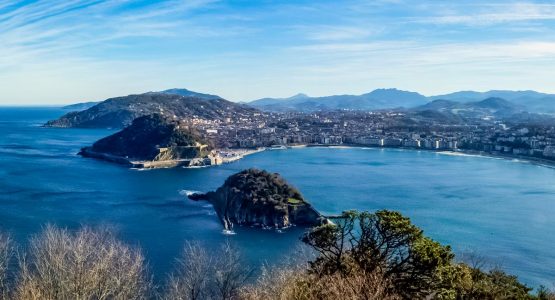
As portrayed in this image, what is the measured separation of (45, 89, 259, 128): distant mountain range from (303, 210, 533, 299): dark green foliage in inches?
2130

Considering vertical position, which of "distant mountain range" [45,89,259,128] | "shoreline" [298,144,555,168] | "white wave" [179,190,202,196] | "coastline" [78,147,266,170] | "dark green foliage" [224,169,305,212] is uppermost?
"distant mountain range" [45,89,259,128]

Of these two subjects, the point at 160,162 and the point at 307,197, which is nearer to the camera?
the point at 307,197

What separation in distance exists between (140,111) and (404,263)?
6139cm

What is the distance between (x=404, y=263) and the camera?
5.60 metres

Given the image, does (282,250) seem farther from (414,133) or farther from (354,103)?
A: (354,103)

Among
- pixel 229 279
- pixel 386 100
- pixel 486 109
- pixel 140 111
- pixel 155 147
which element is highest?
pixel 386 100

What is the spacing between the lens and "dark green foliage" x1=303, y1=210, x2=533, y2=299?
5102 mm

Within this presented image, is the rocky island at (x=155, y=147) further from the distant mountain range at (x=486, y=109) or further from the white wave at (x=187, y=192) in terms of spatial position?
the distant mountain range at (x=486, y=109)

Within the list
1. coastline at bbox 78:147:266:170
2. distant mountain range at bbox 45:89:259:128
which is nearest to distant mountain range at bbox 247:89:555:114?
distant mountain range at bbox 45:89:259:128

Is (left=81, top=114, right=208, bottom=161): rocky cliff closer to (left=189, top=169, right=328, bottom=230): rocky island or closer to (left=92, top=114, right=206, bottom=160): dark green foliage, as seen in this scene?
(left=92, top=114, right=206, bottom=160): dark green foliage

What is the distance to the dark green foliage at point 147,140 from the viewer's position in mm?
32938

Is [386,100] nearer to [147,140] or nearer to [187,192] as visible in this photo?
[147,140]

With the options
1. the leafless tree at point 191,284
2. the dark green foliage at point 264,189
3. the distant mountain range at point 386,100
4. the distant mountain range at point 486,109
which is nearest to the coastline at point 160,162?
the dark green foliage at point 264,189

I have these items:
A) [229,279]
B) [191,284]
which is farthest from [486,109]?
[191,284]
